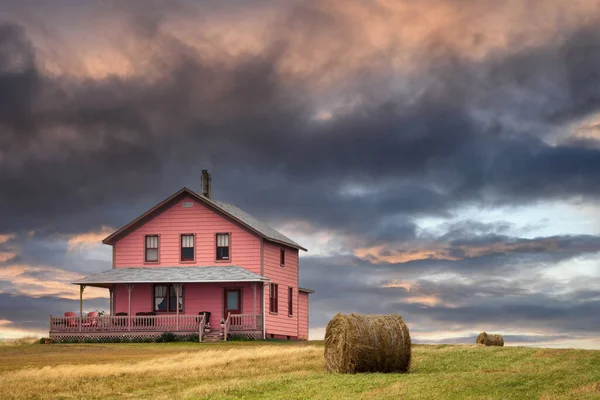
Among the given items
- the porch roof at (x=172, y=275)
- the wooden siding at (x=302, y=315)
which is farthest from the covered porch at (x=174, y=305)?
the wooden siding at (x=302, y=315)

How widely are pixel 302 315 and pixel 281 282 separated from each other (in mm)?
4755

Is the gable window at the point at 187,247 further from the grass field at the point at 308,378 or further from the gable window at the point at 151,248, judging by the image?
the grass field at the point at 308,378

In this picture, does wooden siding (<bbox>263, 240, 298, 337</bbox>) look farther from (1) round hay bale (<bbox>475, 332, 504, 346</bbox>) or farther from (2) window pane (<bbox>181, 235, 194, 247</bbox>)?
(1) round hay bale (<bbox>475, 332, 504, 346</bbox>)

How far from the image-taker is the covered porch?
47.8 m

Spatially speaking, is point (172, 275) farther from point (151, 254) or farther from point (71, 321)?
point (71, 321)

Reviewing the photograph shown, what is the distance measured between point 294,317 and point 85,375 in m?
32.2

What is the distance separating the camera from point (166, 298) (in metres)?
50.8

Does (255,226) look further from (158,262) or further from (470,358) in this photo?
(470,358)

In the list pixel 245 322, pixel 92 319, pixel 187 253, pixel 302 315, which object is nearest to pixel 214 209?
pixel 187 253

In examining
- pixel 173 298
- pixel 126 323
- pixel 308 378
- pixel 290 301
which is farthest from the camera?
pixel 290 301

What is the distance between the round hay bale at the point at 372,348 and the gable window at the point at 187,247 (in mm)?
29162

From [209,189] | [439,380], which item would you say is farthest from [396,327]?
[209,189]

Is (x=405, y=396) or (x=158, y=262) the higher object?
(x=158, y=262)

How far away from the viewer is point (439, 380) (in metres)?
19.0
